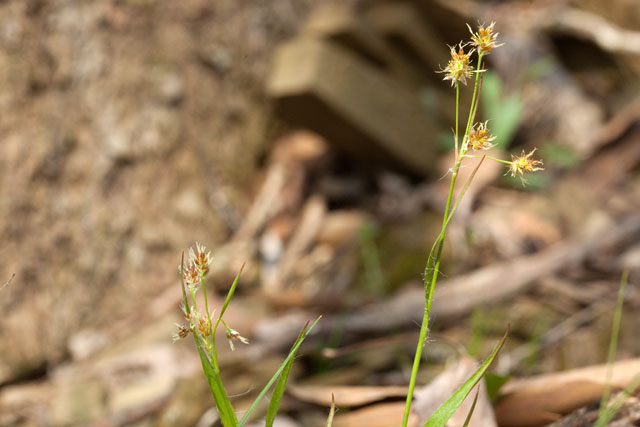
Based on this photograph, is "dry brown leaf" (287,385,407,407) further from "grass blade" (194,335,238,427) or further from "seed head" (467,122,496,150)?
"seed head" (467,122,496,150)

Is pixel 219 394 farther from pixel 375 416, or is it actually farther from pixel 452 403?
pixel 375 416

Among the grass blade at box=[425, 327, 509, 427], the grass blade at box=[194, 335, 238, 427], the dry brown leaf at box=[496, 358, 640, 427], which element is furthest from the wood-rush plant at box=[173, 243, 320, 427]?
the dry brown leaf at box=[496, 358, 640, 427]

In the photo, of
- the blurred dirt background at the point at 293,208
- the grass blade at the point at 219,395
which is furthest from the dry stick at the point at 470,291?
the grass blade at the point at 219,395

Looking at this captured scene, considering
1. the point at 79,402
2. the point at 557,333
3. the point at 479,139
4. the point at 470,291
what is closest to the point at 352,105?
the point at 470,291

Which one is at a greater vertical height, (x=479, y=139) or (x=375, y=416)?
(x=479, y=139)

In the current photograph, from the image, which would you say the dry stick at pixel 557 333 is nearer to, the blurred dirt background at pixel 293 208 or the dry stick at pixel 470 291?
the blurred dirt background at pixel 293 208

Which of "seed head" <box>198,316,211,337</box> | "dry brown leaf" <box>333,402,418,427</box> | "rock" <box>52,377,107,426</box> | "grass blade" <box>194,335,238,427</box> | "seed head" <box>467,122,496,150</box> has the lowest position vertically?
"grass blade" <box>194,335,238,427</box>
